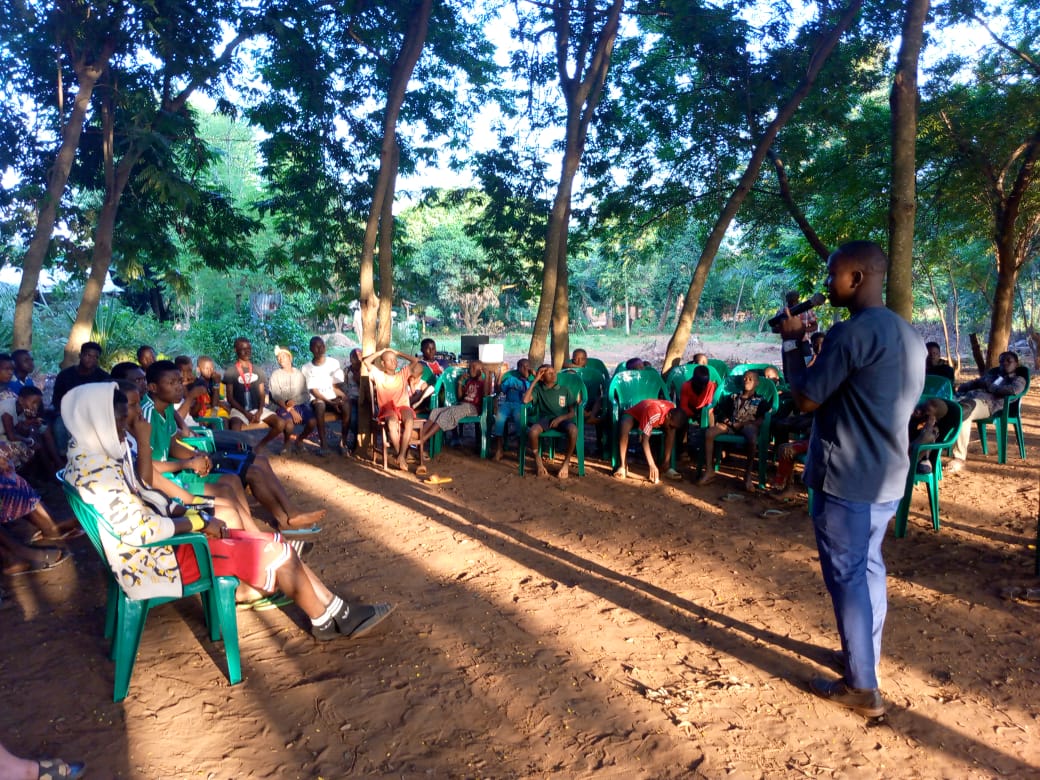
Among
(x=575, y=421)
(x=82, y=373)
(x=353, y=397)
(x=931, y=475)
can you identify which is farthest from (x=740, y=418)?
(x=82, y=373)

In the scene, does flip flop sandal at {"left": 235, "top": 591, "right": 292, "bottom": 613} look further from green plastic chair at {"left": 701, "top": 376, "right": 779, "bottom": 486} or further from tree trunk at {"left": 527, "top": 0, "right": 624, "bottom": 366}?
tree trunk at {"left": 527, "top": 0, "right": 624, "bottom": 366}

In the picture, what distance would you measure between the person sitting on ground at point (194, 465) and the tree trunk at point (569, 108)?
497cm

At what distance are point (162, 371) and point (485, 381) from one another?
13.1 feet

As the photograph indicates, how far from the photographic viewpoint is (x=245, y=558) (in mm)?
3197

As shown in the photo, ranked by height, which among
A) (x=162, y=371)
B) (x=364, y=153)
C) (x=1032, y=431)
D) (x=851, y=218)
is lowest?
(x=1032, y=431)

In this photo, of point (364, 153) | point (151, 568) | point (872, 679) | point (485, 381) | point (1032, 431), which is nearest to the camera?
point (872, 679)

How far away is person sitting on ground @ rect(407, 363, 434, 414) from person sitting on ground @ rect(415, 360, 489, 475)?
259 mm

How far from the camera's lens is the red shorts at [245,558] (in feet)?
10.1

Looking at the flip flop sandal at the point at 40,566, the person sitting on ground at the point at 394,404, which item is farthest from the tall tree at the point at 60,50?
the flip flop sandal at the point at 40,566

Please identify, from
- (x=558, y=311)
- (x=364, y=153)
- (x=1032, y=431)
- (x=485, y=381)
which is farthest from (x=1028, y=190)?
(x=364, y=153)

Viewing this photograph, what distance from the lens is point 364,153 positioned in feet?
38.8

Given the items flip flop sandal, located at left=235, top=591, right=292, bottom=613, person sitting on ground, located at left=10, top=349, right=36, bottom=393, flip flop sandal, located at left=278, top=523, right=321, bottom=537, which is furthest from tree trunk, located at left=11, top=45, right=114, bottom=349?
flip flop sandal, located at left=235, top=591, right=292, bottom=613

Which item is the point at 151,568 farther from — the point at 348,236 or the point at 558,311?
the point at 348,236

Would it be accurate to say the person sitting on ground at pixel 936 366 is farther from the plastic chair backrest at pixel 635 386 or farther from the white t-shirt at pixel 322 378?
the white t-shirt at pixel 322 378
